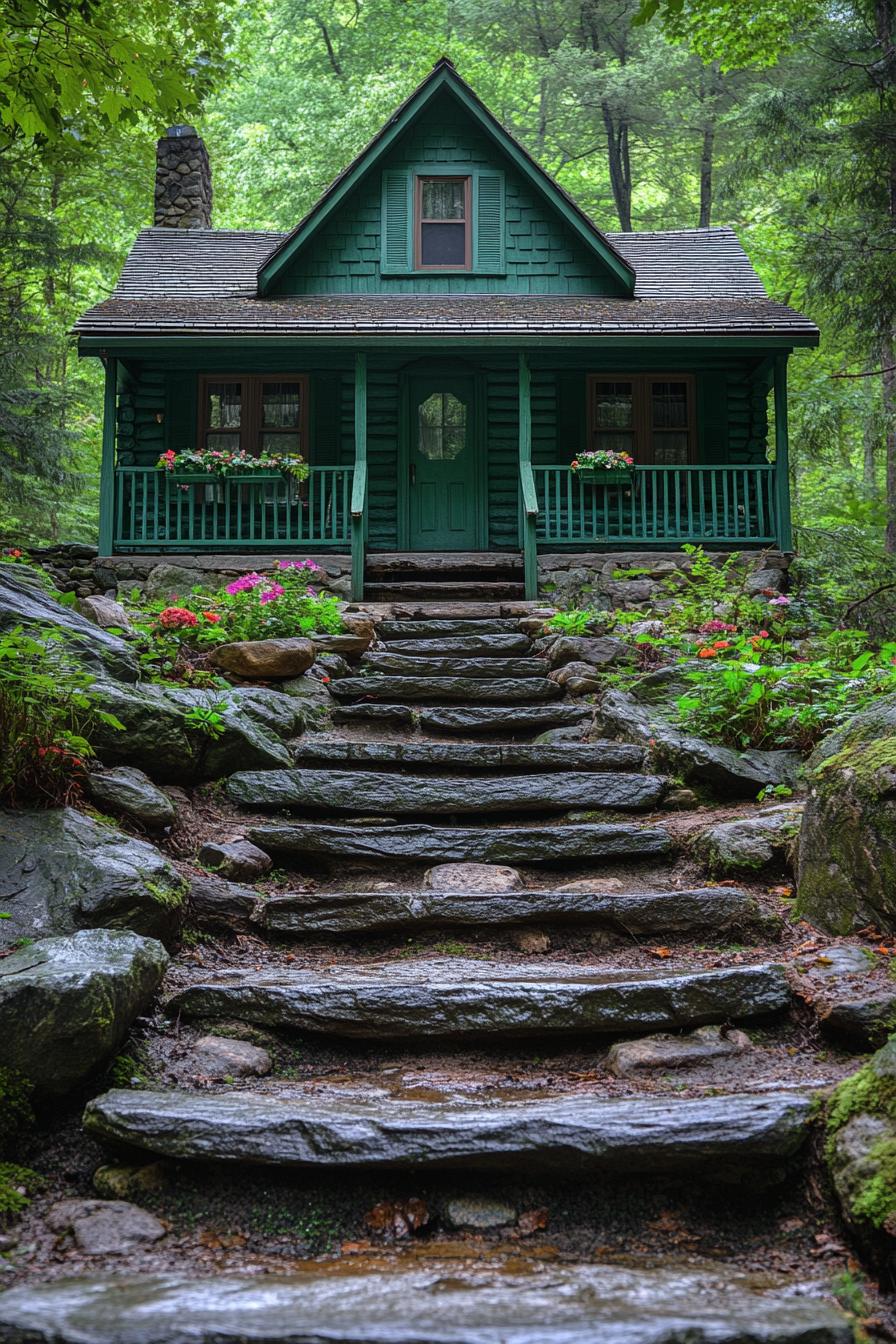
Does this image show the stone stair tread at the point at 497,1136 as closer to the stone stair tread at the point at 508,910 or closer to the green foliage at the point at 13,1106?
the green foliage at the point at 13,1106

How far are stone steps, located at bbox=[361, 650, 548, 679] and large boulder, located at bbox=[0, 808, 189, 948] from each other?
3.63 m

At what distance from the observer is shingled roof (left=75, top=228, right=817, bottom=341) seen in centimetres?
1039

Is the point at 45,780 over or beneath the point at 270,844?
over

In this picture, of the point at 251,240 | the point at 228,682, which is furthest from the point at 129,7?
the point at 251,240

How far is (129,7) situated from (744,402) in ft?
27.3

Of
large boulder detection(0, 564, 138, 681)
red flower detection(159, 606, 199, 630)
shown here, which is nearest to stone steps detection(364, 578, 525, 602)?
red flower detection(159, 606, 199, 630)

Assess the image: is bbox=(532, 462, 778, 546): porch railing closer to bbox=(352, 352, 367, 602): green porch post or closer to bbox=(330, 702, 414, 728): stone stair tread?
bbox=(352, 352, 367, 602): green porch post

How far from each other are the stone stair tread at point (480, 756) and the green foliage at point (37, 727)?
1534 millimetres

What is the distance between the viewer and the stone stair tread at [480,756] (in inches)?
197

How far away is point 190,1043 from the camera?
9.18 ft

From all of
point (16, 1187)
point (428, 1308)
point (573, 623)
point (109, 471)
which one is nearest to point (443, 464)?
point (109, 471)

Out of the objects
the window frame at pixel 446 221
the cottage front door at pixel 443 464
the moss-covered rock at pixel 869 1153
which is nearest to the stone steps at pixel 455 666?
the moss-covered rock at pixel 869 1153

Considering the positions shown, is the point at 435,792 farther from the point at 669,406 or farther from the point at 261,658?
the point at 669,406

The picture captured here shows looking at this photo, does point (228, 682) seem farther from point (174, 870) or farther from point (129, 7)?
point (129, 7)
